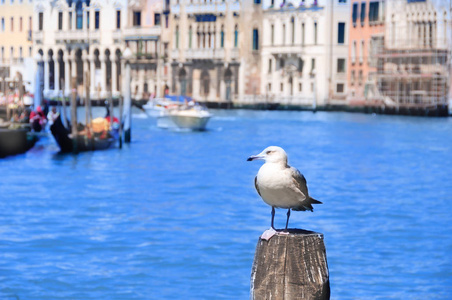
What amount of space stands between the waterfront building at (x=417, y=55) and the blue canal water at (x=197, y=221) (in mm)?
16906

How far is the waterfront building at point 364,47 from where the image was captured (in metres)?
44.5

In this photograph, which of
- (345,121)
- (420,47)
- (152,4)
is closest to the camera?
(345,121)

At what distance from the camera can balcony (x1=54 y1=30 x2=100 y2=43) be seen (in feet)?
185

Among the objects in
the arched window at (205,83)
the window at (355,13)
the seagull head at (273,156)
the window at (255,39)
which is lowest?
the arched window at (205,83)

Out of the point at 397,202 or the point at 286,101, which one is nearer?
the point at 397,202

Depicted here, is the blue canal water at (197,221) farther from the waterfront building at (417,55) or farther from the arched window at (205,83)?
the arched window at (205,83)

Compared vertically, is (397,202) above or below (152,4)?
below

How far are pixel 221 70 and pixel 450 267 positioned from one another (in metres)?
42.0

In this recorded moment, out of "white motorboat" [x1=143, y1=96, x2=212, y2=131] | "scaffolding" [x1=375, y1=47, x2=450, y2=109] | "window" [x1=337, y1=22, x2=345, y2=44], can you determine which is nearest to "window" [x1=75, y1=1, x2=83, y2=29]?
"window" [x1=337, y1=22, x2=345, y2=44]

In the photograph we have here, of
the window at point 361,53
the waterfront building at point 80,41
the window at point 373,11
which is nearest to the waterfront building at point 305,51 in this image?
the window at point 361,53

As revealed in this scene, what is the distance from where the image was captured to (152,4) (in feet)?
178

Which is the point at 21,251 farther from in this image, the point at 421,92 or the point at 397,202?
the point at 421,92

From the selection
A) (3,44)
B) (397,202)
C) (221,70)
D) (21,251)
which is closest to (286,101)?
(221,70)

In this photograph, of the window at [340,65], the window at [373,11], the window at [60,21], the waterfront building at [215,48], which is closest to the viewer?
the window at [373,11]
